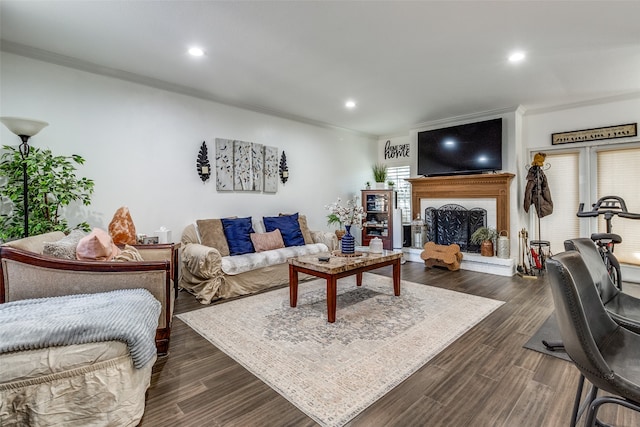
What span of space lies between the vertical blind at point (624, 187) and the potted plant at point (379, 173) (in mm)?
3490

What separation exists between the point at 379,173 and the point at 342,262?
3.93 meters

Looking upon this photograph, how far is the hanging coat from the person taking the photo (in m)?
4.82

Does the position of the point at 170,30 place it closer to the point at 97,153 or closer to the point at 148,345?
the point at 97,153

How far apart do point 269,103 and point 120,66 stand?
1.96 m

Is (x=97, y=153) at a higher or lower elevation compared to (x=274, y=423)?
higher

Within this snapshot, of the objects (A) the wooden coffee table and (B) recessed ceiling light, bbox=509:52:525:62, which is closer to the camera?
(A) the wooden coffee table

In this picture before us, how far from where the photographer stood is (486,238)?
16.5 feet

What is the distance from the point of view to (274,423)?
164 cm

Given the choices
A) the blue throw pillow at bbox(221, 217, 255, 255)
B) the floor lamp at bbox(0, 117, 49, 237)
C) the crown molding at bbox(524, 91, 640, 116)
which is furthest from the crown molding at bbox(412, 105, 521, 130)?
the floor lamp at bbox(0, 117, 49, 237)

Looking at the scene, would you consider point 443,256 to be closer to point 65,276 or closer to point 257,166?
point 257,166

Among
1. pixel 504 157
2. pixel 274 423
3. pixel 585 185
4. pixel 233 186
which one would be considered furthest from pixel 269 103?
pixel 585 185

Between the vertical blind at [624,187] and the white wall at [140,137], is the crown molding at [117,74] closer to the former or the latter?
the white wall at [140,137]

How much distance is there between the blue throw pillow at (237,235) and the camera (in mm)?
4207

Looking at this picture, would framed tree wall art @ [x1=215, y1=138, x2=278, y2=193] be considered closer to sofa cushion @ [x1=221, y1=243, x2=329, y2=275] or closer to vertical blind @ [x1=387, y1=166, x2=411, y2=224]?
sofa cushion @ [x1=221, y1=243, x2=329, y2=275]
